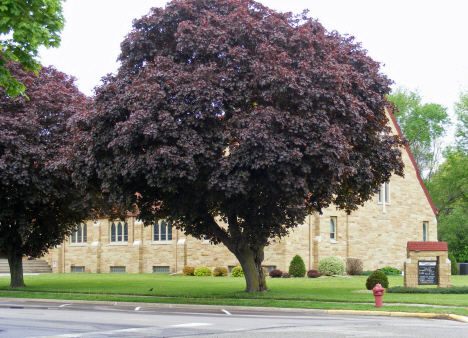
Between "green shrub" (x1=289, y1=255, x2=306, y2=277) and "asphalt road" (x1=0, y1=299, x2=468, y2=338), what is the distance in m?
18.6

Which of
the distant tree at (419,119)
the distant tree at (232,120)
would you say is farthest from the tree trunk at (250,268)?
the distant tree at (419,119)

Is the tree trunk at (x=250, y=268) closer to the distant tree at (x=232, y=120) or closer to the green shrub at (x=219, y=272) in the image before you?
the distant tree at (x=232, y=120)

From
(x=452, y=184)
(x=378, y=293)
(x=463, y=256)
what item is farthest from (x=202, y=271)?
(x=452, y=184)

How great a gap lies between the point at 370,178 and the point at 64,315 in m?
11.0

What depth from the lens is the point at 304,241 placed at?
37844mm

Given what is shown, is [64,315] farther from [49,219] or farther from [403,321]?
[49,219]

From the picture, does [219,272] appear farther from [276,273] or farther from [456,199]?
[456,199]

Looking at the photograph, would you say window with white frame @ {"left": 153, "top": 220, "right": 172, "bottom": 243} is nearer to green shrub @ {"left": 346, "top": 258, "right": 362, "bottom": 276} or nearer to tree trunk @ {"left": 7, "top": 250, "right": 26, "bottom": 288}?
green shrub @ {"left": 346, "top": 258, "right": 362, "bottom": 276}

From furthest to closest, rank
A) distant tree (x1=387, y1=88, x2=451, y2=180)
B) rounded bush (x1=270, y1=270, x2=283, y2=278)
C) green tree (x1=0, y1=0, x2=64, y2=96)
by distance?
distant tree (x1=387, y1=88, x2=451, y2=180) < rounded bush (x1=270, y1=270, x2=283, y2=278) < green tree (x1=0, y1=0, x2=64, y2=96)

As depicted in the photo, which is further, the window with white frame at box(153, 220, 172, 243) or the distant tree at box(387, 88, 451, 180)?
the distant tree at box(387, 88, 451, 180)

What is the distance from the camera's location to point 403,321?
13.9 meters

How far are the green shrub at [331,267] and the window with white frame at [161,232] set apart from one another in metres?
12.2

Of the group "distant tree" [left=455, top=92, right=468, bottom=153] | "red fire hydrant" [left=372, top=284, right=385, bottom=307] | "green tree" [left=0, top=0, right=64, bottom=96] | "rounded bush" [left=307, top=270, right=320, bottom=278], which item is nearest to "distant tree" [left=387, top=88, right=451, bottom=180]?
"distant tree" [left=455, top=92, right=468, bottom=153]

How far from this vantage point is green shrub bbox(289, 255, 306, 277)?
117ft
